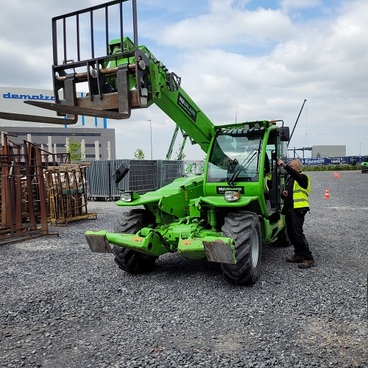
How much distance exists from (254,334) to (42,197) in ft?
26.6

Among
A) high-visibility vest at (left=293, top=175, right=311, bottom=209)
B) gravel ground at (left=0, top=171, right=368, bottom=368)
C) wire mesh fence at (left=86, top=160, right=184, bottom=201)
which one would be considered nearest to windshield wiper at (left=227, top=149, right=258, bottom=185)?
high-visibility vest at (left=293, top=175, right=311, bottom=209)

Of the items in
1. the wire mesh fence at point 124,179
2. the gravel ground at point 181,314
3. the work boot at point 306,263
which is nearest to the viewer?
the gravel ground at point 181,314

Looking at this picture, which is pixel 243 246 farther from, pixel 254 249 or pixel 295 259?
pixel 295 259

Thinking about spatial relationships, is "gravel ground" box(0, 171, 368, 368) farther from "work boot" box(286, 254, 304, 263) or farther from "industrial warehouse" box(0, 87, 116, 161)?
"industrial warehouse" box(0, 87, 116, 161)

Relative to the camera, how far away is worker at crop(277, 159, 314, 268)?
688 centimetres

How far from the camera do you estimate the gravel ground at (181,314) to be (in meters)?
3.81

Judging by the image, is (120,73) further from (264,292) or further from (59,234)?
(59,234)

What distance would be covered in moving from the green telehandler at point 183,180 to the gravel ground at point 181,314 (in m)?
0.53

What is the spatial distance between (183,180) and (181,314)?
3275 mm

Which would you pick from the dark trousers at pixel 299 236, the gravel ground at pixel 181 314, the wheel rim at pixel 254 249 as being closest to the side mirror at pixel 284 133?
the dark trousers at pixel 299 236

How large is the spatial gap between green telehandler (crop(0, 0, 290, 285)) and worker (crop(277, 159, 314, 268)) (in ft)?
0.98

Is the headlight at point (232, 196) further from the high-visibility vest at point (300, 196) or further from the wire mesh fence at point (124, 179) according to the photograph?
the wire mesh fence at point (124, 179)

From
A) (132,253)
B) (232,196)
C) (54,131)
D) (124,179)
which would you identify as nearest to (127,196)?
(132,253)

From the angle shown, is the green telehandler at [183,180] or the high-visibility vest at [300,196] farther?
the high-visibility vest at [300,196]
